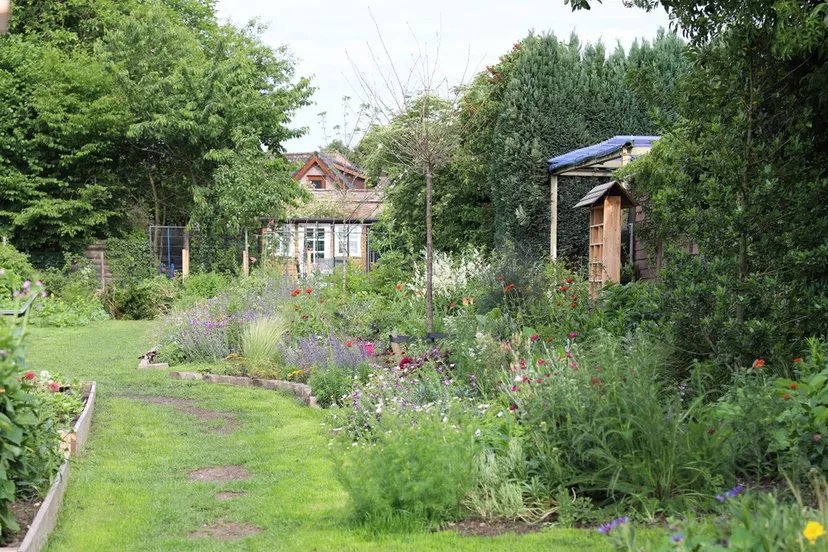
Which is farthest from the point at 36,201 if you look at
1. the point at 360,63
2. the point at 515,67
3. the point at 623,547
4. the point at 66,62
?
the point at 623,547

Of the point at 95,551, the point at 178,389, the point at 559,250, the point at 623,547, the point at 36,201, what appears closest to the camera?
the point at 623,547

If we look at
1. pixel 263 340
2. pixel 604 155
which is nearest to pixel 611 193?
pixel 604 155

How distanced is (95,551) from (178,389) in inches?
206

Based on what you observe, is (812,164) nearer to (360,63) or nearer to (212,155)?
(360,63)

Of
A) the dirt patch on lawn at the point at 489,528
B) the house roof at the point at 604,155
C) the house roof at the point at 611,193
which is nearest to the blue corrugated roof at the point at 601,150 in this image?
the house roof at the point at 604,155

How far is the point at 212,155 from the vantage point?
23.7 meters

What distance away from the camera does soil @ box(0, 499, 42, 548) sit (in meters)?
3.91

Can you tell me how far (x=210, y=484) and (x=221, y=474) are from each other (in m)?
0.32

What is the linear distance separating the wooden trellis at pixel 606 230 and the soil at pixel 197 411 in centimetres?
477

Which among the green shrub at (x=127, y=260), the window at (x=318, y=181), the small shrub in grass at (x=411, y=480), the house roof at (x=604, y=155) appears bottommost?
the small shrub in grass at (x=411, y=480)

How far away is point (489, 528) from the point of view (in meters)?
4.19

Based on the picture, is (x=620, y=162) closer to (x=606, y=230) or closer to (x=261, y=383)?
(x=606, y=230)

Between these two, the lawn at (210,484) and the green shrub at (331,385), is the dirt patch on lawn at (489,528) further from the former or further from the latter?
the green shrub at (331,385)

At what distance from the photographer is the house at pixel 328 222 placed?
1723 cm
